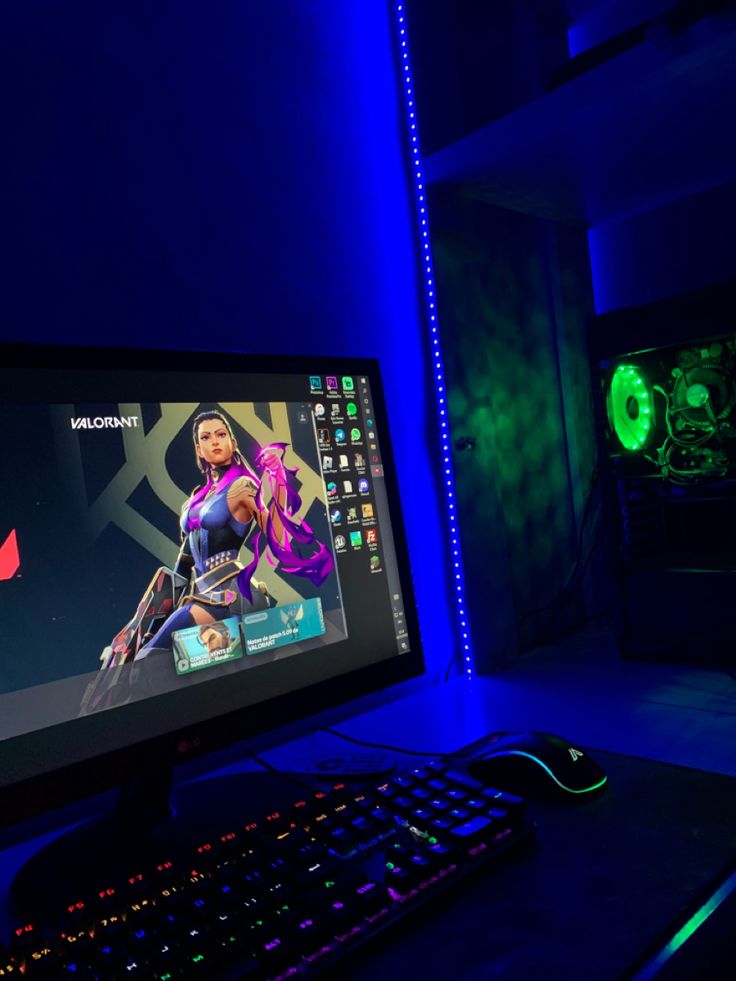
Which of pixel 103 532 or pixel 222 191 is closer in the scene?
pixel 103 532

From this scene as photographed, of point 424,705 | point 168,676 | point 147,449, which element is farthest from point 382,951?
point 424,705

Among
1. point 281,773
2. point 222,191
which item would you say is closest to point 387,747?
point 281,773

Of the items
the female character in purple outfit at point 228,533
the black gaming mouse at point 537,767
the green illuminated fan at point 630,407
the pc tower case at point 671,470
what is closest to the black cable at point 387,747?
the black gaming mouse at point 537,767

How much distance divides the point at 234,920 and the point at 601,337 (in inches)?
36.2

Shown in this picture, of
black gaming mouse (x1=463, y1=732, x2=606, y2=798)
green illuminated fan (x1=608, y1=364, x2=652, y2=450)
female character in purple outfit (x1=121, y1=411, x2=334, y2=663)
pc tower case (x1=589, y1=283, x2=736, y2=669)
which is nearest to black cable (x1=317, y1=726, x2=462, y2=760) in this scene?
black gaming mouse (x1=463, y1=732, x2=606, y2=798)

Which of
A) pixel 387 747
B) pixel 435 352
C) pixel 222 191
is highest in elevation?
pixel 222 191

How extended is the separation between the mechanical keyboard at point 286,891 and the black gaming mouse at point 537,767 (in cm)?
7

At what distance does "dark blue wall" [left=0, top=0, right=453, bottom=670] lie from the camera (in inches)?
32.5

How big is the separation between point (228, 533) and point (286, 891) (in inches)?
13.2

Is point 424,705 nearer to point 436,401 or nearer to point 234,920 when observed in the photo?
point 436,401

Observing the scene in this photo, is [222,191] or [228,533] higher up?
Answer: [222,191]

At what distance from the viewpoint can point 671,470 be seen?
1.12 meters

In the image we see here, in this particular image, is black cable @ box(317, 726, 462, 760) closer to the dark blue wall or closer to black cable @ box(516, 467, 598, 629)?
the dark blue wall

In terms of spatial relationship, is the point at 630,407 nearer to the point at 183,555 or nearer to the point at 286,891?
the point at 183,555
